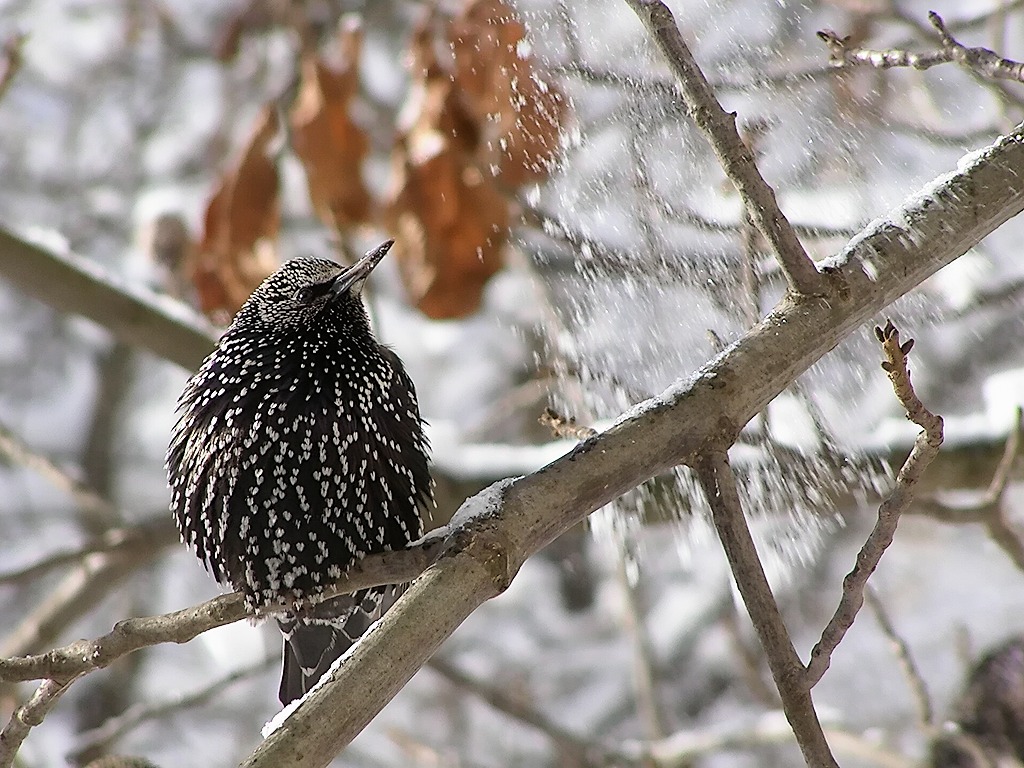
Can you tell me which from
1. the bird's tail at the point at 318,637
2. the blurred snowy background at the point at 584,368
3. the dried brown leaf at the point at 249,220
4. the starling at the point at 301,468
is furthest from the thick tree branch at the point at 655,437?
the dried brown leaf at the point at 249,220

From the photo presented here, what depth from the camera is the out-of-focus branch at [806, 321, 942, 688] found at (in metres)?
1.84

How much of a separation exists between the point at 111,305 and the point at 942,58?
3.01 meters

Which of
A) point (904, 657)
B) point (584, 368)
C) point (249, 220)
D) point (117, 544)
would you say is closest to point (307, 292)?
point (584, 368)

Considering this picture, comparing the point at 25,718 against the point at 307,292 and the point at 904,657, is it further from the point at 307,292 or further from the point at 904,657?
the point at 904,657

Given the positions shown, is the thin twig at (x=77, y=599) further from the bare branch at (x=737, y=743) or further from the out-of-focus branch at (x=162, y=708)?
the bare branch at (x=737, y=743)

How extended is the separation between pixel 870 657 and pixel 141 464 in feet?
15.7

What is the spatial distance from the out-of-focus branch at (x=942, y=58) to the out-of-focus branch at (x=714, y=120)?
46cm

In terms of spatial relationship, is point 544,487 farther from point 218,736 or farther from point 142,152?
point 142,152

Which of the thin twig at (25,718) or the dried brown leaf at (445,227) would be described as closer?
the thin twig at (25,718)

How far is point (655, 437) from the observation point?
200 cm

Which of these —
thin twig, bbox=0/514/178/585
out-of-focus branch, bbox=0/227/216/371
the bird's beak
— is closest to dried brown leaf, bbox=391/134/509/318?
the bird's beak

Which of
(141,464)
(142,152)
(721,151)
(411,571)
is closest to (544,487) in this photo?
(411,571)

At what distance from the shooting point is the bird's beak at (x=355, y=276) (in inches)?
121

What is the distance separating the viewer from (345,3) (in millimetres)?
7430
